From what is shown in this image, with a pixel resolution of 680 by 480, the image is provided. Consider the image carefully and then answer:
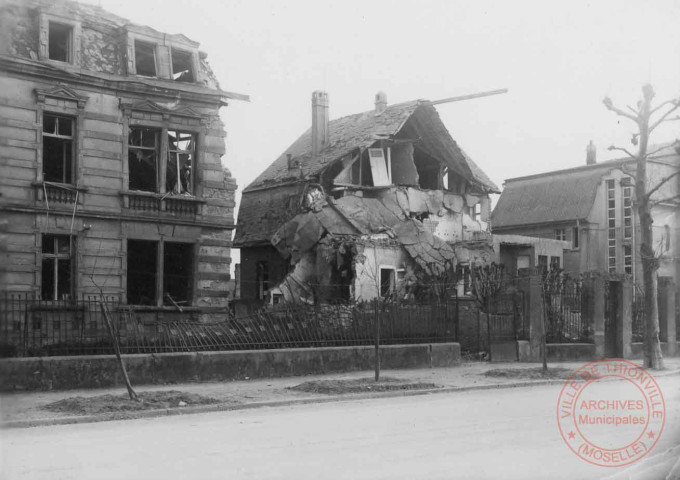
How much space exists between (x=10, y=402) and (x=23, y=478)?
586 cm

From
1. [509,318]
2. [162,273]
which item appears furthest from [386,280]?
[162,273]

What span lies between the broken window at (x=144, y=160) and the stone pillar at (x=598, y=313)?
43.1 ft

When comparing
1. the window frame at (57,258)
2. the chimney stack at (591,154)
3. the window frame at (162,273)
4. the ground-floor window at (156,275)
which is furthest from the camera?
the chimney stack at (591,154)

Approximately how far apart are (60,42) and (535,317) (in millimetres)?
14826

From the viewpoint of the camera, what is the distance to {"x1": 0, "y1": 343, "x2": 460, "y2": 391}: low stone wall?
14445 mm

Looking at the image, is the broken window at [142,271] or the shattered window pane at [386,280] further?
the shattered window pane at [386,280]

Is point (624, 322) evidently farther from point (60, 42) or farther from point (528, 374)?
point (60, 42)

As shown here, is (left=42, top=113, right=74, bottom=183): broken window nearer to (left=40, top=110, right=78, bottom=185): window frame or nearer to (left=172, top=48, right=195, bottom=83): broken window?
(left=40, top=110, right=78, bottom=185): window frame

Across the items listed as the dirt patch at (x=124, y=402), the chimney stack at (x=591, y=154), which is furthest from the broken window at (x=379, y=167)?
the chimney stack at (x=591, y=154)

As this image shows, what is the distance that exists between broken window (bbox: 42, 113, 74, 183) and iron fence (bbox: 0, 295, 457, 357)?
528 cm

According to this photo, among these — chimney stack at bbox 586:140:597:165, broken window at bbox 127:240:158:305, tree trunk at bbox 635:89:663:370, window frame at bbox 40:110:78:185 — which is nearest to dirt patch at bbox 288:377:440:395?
tree trunk at bbox 635:89:663:370

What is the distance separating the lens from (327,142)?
114 feet

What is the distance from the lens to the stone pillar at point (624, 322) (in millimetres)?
25141

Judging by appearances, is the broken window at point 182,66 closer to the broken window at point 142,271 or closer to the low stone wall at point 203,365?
the broken window at point 142,271
